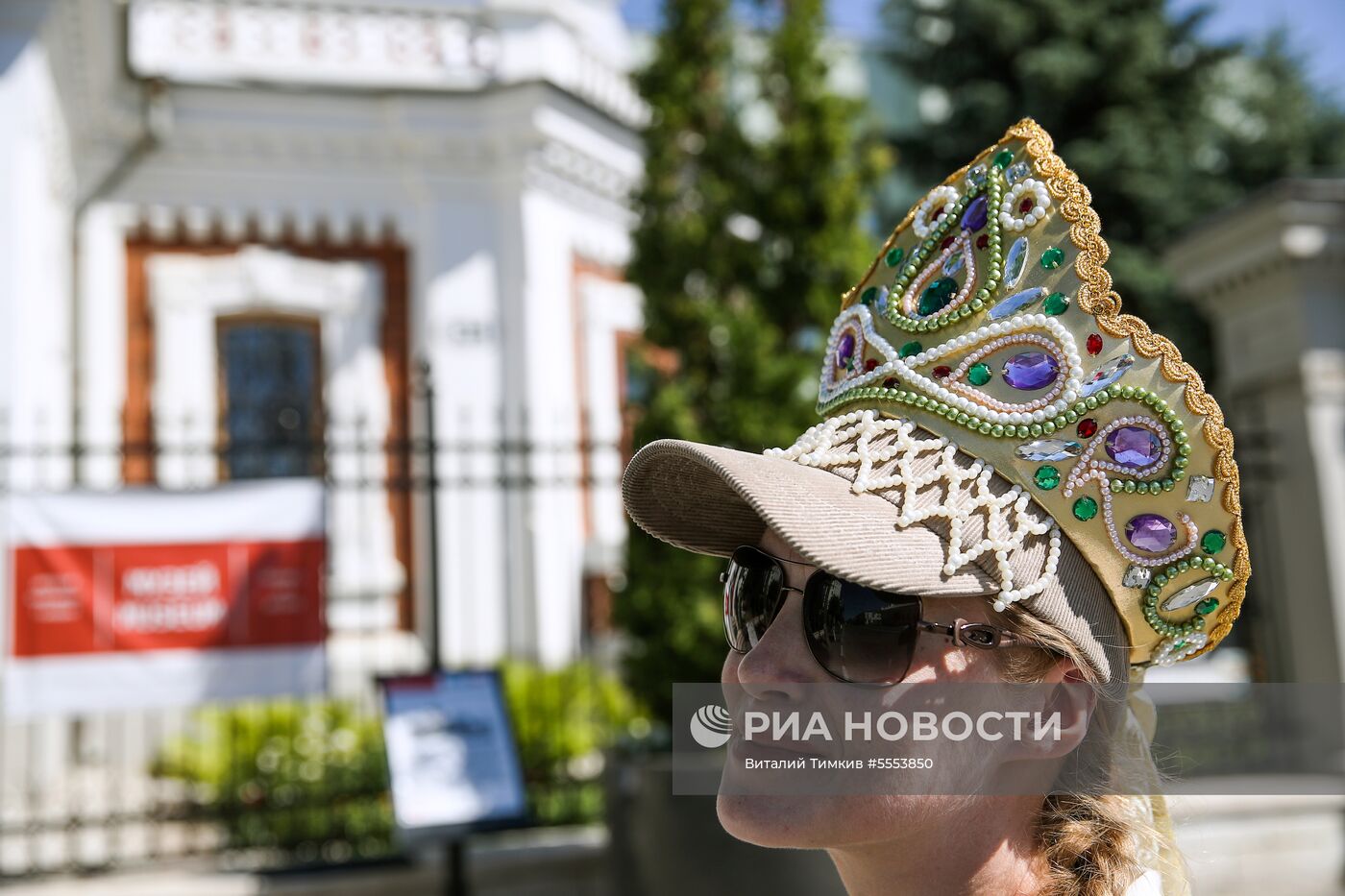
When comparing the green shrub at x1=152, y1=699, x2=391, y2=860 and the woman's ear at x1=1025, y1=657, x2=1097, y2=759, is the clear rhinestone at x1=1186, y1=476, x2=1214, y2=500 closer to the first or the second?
the woman's ear at x1=1025, y1=657, x2=1097, y2=759

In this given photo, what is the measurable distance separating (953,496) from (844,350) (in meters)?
0.37

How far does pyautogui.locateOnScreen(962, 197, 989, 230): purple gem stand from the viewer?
61.9 inches

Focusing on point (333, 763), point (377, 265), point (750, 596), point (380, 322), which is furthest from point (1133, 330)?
point (377, 265)

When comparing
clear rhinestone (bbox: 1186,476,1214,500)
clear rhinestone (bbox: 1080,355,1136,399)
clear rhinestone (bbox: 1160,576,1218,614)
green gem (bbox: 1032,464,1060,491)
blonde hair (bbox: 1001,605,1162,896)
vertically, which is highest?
clear rhinestone (bbox: 1080,355,1136,399)

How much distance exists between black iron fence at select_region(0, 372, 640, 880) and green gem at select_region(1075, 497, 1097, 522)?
4956 millimetres

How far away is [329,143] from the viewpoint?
1121cm

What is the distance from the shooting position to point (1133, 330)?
1.43 m

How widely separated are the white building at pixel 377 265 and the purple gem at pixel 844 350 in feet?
27.9

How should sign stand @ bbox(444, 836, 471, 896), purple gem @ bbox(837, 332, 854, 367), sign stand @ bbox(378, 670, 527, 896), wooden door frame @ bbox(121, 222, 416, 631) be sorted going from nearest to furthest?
purple gem @ bbox(837, 332, 854, 367), sign stand @ bbox(378, 670, 527, 896), sign stand @ bbox(444, 836, 471, 896), wooden door frame @ bbox(121, 222, 416, 631)

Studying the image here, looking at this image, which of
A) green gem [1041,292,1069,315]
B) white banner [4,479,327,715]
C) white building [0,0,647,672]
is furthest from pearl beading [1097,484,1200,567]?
white building [0,0,647,672]

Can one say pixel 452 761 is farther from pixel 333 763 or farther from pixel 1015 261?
pixel 1015 261

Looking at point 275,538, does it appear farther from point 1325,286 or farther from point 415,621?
point 1325,286

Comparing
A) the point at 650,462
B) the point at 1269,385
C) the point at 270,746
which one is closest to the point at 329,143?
the point at 270,746

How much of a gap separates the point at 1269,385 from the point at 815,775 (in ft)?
24.1
